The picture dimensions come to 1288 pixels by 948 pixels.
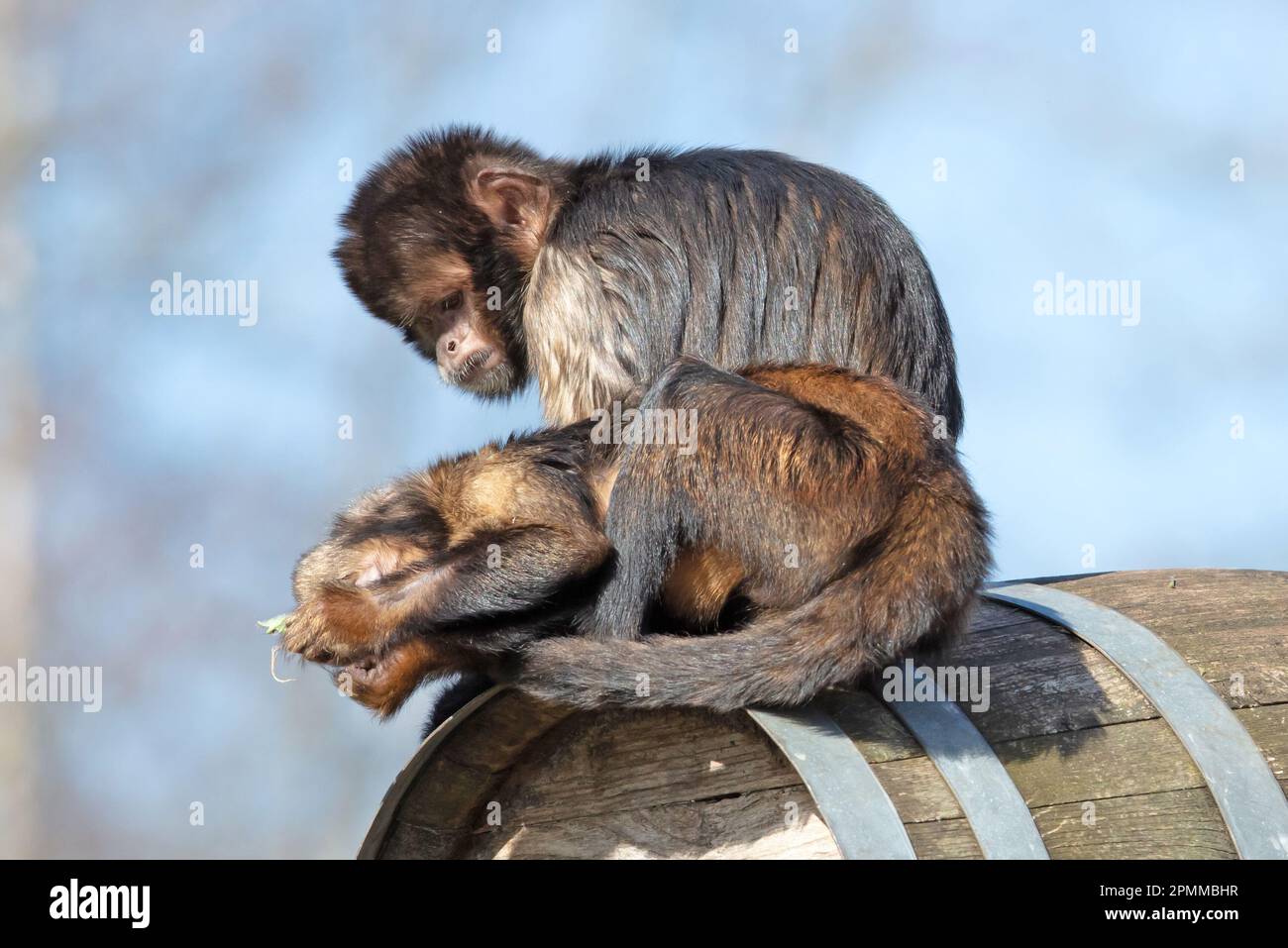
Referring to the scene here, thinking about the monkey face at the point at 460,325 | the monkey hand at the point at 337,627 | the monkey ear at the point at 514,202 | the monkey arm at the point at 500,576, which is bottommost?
the monkey hand at the point at 337,627

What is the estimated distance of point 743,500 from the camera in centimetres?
529

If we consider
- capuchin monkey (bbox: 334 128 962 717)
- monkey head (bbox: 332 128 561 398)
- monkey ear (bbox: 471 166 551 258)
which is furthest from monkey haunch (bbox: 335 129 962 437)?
monkey head (bbox: 332 128 561 398)

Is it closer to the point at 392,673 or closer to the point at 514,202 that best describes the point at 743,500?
the point at 392,673

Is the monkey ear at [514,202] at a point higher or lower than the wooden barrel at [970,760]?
higher

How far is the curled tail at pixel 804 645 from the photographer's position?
15.8 ft

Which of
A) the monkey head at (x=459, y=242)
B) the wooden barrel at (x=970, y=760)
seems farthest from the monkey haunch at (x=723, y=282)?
the wooden barrel at (x=970, y=760)

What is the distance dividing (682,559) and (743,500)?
0.34 metres

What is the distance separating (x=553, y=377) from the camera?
653 cm

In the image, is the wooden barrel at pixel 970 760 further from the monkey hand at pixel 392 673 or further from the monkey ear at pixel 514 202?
the monkey ear at pixel 514 202

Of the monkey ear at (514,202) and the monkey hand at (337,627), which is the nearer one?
the monkey hand at (337,627)

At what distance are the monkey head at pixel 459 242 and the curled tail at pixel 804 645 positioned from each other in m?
2.61

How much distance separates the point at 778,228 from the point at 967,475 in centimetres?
158

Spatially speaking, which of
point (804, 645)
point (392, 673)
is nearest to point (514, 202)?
point (392, 673)

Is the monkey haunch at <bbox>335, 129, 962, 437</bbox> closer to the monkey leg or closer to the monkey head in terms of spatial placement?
the monkey head
